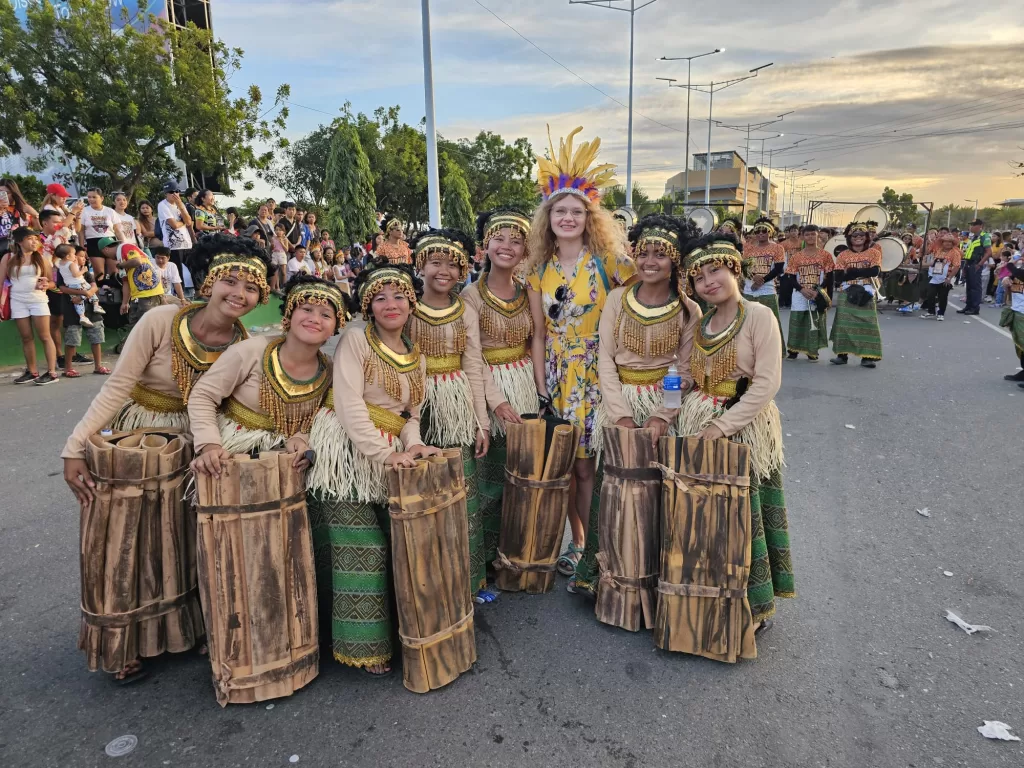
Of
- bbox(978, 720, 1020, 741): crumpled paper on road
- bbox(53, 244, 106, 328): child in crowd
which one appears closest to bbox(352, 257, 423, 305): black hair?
bbox(978, 720, 1020, 741): crumpled paper on road

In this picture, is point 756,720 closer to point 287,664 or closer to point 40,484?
point 287,664

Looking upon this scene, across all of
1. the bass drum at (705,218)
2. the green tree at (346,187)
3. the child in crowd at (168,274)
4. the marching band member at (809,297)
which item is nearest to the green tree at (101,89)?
the green tree at (346,187)

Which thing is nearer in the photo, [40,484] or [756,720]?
[756,720]

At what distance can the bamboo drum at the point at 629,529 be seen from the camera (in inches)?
121

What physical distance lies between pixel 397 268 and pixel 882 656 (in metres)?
2.80

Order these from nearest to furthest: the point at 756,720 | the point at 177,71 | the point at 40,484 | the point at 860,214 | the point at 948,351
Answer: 1. the point at 756,720
2. the point at 40,484
3. the point at 948,351
4. the point at 860,214
5. the point at 177,71

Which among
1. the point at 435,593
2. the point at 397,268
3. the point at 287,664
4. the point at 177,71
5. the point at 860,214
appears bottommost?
the point at 287,664

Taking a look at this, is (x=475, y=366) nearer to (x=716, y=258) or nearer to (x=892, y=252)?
(x=716, y=258)

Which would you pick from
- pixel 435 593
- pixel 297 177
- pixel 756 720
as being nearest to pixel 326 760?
pixel 435 593

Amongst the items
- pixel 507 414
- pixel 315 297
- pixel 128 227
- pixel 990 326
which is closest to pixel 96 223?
pixel 128 227

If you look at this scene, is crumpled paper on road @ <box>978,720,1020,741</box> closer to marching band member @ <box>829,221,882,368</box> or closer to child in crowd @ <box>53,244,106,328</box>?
marching band member @ <box>829,221,882,368</box>

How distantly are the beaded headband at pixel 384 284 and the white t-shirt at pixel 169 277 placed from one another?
29.1ft

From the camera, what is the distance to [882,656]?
292 cm

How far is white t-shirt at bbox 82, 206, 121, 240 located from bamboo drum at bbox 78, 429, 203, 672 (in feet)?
31.6
